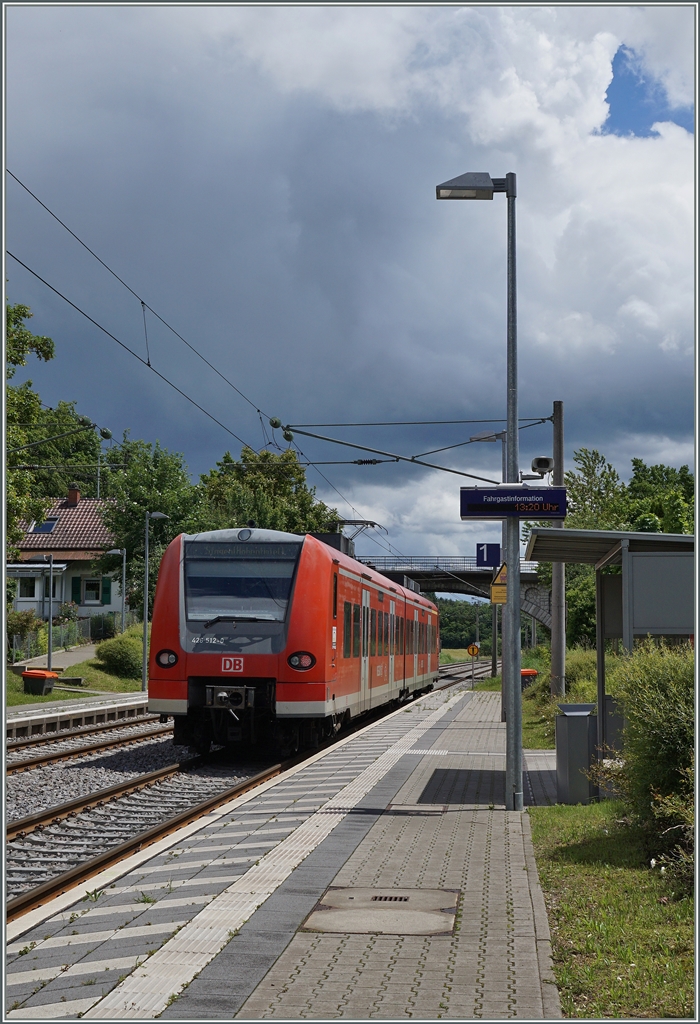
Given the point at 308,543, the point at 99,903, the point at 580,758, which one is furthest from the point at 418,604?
the point at 99,903

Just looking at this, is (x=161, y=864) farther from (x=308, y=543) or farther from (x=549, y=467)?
(x=549, y=467)

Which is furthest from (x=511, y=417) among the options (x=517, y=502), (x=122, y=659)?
(x=122, y=659)

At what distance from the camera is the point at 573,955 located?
6141 mm

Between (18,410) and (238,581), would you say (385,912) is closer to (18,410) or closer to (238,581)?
(238,581)

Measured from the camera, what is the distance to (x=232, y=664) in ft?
49.3

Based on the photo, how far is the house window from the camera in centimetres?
6856

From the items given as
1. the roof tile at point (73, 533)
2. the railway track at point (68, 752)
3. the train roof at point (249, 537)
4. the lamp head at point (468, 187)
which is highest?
the lamp head at point (468, 187)

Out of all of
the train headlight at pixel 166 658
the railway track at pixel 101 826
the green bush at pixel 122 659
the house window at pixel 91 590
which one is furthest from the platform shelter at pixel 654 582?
the house window at pixel 91 590

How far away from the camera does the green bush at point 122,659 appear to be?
42000 mm

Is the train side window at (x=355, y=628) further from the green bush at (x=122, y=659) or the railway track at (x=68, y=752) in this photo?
the green bush at (x=122, y=659)

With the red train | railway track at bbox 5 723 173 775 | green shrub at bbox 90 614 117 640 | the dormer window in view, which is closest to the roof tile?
the dormer window

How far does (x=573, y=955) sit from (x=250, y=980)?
1816 mm

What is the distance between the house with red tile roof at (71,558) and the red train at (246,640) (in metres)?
44.7

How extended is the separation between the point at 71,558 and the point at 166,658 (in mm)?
55282
